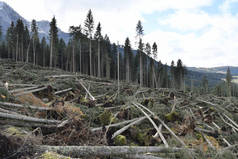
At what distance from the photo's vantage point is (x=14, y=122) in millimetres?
3166

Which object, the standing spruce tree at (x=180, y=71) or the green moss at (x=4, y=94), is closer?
the green moss at (x=4, y=94)

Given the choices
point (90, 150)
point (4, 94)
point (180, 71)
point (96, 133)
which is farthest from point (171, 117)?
point (180, 71)

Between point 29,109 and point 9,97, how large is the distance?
4.22ft

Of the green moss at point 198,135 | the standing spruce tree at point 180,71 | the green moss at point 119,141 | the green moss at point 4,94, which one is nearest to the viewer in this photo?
the green moss at point 119,141

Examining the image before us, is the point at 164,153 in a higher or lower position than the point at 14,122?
lower

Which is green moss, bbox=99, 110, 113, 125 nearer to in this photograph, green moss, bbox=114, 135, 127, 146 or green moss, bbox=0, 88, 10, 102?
green moss, bbox=114, 135, 127, 146

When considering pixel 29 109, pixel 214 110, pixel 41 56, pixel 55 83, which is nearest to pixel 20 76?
pixel 55 83

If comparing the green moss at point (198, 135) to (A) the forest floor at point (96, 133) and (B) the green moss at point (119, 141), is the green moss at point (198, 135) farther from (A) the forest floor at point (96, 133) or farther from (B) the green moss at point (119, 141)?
(B) the green moss at point (119, 141)

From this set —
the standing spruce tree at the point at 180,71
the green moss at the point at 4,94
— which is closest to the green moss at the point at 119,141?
the green moss at the point at 4,94

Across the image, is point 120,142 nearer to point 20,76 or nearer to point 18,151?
point 18,151

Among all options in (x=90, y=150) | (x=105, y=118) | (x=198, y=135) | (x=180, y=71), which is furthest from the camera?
(x=180, y=71)

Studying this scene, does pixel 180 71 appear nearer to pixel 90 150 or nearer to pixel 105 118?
pixel 105 118

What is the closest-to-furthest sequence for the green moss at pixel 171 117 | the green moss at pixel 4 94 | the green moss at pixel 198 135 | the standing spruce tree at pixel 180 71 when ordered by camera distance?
the green moss at pixel 4 94, the green moss at pixel 198 135, the green moss at pixel 171 117, the standing spruce tree at pixel 180 71

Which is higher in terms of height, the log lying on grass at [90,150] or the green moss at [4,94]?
the green moss at [4,94]
